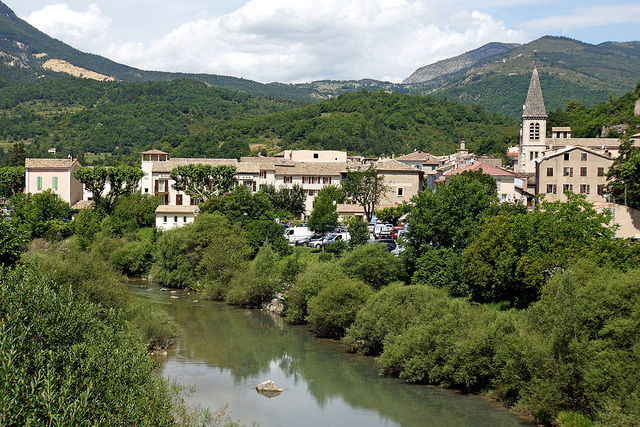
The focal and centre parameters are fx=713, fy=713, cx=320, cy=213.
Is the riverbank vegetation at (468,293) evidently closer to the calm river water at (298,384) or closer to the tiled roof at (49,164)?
the calm river water at (298,384)

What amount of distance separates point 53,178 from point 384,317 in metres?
51.0

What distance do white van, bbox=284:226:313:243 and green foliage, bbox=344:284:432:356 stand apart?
21.4 metres

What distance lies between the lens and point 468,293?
3631 cm

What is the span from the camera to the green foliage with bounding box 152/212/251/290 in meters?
48.8

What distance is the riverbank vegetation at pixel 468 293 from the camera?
75.4 ft

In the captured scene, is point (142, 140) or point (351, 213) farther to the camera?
point (142, 140)

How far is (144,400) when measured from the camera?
16188 millimetres

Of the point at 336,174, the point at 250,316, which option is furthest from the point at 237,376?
the point at 336,174

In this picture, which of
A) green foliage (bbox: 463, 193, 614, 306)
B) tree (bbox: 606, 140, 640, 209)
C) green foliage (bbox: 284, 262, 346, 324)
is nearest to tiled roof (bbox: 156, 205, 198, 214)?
green foliage (bbox: 284, 262, 346, 324)

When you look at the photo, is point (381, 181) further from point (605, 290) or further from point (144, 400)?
point (144, 400)

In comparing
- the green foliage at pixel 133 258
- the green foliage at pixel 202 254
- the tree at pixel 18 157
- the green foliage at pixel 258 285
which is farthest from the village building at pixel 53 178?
the green foliage at pixel 258 285

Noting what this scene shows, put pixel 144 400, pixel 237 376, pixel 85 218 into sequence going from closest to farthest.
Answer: pixel 144 400 → pixel 237 376 → pixel 85 218

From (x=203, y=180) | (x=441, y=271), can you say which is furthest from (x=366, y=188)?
(x=441, y=271)

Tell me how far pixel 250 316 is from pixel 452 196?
544 inches
